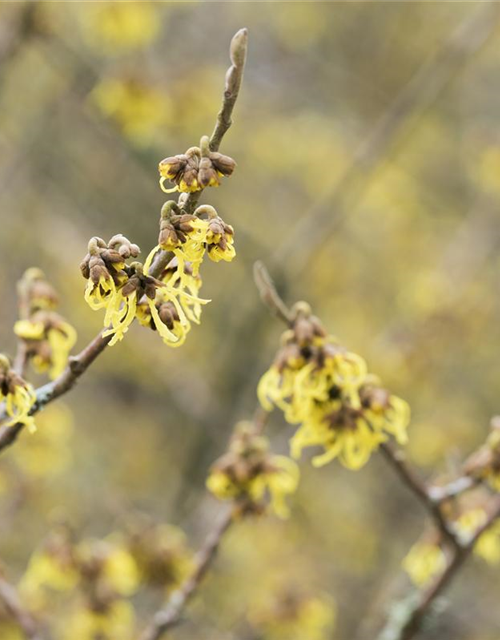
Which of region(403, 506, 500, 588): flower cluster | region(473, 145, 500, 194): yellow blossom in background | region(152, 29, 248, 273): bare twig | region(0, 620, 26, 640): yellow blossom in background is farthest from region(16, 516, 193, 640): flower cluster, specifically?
region(473, 145, 500, 194): yellow blossom in background

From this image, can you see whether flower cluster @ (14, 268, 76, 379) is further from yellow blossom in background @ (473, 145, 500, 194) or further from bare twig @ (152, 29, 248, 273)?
yellow blossom in background @ (473, 145, 500, 194)

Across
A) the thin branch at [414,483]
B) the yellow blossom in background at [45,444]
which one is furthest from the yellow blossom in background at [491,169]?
the thin branch at [414,483]

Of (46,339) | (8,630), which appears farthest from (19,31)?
(8,630)

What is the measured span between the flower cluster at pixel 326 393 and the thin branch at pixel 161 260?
0.43 m

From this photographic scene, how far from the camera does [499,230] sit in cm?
611

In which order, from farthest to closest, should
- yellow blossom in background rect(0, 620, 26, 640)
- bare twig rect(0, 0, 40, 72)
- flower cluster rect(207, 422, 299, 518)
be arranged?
bare twig rect(0, 0, 40, 72) → yellow blossom in background rect(0, 620, 26, 640) → flower cluster rect(207, 422, 299, 518)

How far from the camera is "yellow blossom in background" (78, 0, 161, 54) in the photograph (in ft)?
13.2

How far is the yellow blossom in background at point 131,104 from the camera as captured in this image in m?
3.90

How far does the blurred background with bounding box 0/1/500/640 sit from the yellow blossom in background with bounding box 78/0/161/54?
0.01 meters

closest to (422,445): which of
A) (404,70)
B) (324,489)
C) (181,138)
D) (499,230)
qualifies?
(324,489)

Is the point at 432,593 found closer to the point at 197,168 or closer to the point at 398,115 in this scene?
the point at 197,168

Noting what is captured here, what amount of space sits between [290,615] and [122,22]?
2.95 m

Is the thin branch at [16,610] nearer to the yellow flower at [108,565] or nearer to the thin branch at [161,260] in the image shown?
the yellow flower at [108,565]

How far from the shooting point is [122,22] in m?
4.02
